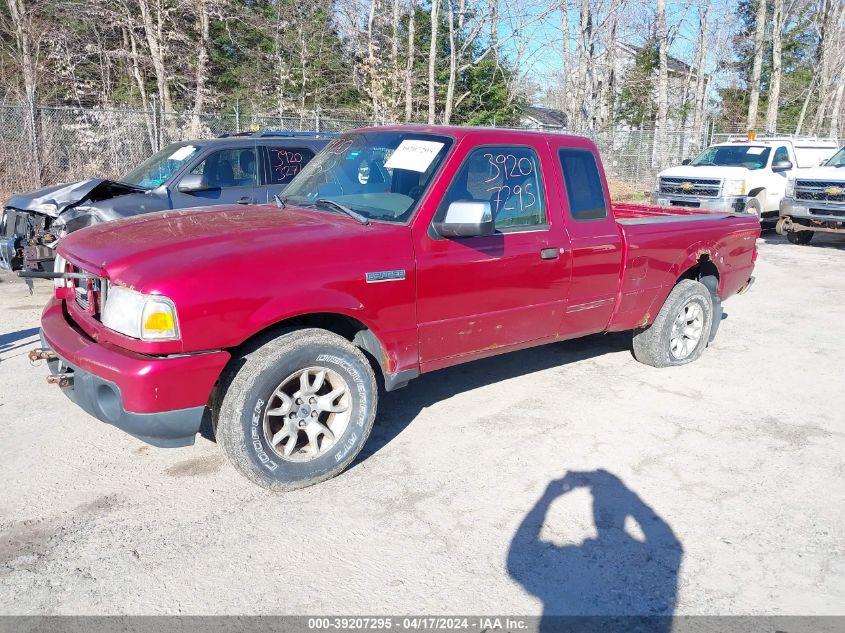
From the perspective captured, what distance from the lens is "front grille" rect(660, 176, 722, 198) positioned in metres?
14.0

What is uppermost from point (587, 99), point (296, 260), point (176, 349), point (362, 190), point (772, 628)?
point (587, 99)

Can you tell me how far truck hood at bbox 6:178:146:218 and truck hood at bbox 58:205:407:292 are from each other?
4.15 m

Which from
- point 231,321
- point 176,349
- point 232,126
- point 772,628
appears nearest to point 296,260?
point 231,321

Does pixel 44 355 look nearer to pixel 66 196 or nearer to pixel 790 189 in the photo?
pixel 66 196

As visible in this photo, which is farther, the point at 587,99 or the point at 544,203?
the point at 587,99

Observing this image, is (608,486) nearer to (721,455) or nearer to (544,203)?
(721,455)

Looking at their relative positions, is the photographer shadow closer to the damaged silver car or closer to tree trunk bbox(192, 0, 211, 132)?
the damaged silver car

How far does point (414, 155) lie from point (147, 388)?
2.12 meters

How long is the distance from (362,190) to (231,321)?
1411 millimetres

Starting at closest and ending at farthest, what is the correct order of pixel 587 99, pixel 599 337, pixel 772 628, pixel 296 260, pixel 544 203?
pixel 772 628, pixel 296 260, pixel 544 203, pixel 599 337, pixel 587 99

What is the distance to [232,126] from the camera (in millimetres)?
18797

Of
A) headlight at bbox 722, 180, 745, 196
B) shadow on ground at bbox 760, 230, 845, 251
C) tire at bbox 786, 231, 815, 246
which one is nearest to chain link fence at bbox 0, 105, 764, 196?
headlight at bbox 722, 180, 745, 196

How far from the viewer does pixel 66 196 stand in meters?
7.98

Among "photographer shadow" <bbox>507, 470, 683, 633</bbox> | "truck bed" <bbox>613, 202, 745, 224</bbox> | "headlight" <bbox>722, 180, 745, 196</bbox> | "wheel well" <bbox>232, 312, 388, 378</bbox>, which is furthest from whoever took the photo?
"headlight" <bbox>722, 180, 745, 196</bbox>
